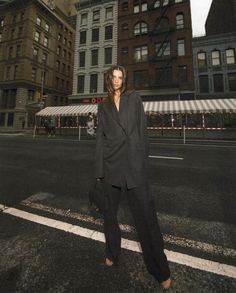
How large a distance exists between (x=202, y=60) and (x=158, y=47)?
733 cm

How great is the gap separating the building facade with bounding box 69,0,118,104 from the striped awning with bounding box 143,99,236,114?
11.2m

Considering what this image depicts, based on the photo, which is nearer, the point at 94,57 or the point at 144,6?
Answer: the point at 144,6

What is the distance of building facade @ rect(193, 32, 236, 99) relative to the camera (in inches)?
1075

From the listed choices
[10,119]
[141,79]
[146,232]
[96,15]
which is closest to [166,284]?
[146,232]

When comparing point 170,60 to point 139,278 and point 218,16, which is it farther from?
point 139,278

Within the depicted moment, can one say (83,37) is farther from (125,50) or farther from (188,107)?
(188,107)

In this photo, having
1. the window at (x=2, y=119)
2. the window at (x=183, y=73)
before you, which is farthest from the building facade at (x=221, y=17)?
the window at (x=2, y=119)

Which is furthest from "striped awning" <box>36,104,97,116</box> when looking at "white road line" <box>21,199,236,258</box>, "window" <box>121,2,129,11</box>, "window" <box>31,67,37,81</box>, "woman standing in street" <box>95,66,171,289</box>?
"woman standing in street" <box>95,66,171,289</box>

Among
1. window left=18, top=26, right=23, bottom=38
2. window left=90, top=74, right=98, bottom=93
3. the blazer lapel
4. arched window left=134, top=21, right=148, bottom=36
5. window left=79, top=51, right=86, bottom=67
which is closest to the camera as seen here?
the blazer lapel

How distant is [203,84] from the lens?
29.0 m

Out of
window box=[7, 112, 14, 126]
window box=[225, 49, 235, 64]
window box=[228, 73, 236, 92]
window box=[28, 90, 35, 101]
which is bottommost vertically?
window box=[7, 112, 14, 126]

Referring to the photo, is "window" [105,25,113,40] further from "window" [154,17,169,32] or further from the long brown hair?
the long brown hair

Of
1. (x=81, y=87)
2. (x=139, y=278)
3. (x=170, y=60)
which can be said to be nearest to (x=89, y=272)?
(x=139, y=278)

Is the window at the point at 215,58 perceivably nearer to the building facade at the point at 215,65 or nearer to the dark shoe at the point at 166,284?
the building facade at the point at 215,65
